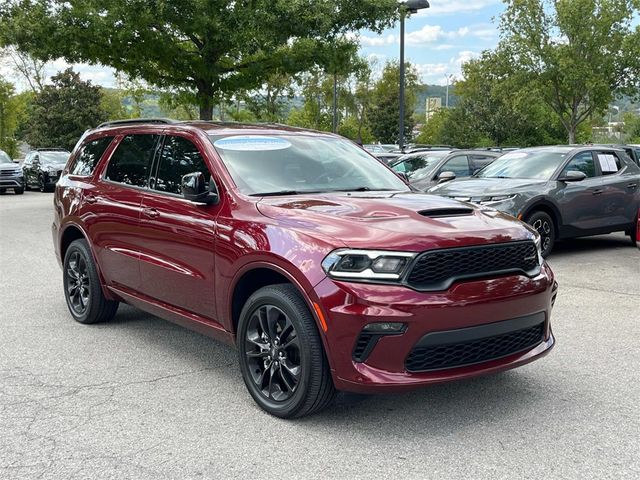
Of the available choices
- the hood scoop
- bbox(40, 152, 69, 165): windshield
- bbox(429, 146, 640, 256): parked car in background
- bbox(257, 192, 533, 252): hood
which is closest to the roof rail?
bbox(257, 192, 533, 252): hood

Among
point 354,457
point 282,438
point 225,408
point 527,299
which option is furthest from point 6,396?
point 527,299

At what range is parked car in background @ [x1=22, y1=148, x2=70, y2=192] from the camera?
26766 millimetres

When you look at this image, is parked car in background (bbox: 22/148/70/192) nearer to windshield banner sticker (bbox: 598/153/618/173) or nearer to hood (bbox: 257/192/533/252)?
windshield banner sticker (bbox: 598/153/618/173)

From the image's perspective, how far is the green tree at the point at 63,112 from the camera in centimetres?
5400

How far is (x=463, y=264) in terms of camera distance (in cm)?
368

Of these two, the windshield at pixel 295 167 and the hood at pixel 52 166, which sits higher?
the windshield at pixel 295 167

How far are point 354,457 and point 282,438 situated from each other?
446 mm

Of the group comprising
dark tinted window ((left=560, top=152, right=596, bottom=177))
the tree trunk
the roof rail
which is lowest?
dark tinted window ((left=560, top=152, right=596, bottom=177))

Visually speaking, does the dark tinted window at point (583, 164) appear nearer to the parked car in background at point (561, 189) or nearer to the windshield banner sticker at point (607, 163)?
the parked car in background at point (561, 189)

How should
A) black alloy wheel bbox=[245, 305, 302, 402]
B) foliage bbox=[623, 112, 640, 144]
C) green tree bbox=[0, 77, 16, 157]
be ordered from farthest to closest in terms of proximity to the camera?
foliage bbox=[623, 112, 640, 144] → green tree bbox=[0, 77, 16, 157] → black alloy wheel bbox=[245, 305, 302, 402]

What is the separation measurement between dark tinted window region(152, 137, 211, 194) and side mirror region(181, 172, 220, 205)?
28cm

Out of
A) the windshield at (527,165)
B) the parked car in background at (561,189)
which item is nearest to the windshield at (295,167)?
the parked car in background at (561,189)

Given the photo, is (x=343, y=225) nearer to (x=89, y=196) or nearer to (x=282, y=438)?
(x=282, y=438)

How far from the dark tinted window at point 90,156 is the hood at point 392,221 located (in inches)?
100
